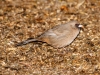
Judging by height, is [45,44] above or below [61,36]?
below

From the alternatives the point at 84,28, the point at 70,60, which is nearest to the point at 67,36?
the point at 70,60

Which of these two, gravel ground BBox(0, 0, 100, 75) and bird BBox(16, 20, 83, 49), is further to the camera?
bird BBox(16, 20, 83, 49)

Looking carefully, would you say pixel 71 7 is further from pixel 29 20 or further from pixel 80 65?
pixel 80 65

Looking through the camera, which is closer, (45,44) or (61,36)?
(61,36)

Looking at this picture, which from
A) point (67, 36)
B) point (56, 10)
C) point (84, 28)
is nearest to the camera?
point (67, 36)

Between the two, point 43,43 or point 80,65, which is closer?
point 80,65

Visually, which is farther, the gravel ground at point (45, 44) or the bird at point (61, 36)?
the bird at point (61, 36)

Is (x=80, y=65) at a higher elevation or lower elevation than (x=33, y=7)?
lower

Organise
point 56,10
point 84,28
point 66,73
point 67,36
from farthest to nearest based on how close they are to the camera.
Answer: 1. point 56,10
2. point 84,28
3. point 67,36
4. point 66,73
